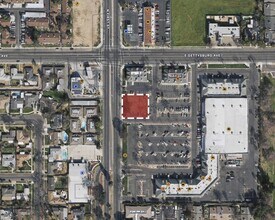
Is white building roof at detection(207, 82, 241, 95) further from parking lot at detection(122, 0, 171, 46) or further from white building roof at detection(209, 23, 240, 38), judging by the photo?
parking lot at detection(122, 0, 171, 46)

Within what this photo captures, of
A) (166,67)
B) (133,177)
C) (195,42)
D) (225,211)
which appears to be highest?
(195,42)

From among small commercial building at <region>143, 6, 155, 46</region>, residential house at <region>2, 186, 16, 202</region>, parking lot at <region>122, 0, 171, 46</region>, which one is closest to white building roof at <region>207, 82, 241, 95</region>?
parking lot at <region>122, 0, 171, 46</region>

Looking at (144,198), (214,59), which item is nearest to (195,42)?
(214,59)

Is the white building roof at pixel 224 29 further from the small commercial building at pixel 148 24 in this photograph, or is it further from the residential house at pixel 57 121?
the residential house at pixel 57 121

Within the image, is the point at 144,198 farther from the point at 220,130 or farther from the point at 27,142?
the point at 27,142

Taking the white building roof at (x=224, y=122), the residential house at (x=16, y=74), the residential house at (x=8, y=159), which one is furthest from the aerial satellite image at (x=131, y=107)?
the white building roof at (x=224, y=122)

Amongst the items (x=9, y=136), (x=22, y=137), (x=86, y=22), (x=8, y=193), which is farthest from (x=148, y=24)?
(x=8, y=193)
